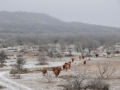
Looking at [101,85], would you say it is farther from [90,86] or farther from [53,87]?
[53,87]

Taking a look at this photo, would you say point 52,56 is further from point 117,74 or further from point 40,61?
point 117,74

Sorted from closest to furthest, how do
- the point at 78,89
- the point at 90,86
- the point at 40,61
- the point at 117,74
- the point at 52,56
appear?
the point at 78,89 < the point at 90,86 < the point at 117,74 < the point at 40,61 < the point at 52,56

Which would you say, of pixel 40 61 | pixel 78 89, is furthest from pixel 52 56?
pixel 78 89

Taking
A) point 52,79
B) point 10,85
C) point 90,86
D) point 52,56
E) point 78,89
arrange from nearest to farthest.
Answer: point 78,89 < point 90,86 < point 10,85 < point 52,79 < point 52,56

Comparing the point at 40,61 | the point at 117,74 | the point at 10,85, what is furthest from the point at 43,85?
the point at 40,61

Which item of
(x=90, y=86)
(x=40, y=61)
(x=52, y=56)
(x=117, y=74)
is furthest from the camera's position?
(x=52, y=56)

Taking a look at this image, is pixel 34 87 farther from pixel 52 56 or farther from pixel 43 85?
pixel 52 56

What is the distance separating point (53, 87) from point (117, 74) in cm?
951

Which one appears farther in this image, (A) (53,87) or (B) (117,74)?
(B) (117,74)

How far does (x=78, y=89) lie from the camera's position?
2133cm

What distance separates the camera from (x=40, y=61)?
154 ft

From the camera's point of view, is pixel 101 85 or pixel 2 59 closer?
pixel 101 85

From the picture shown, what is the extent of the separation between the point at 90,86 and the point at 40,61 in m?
24.6

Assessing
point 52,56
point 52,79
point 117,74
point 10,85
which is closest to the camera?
point 10,85
